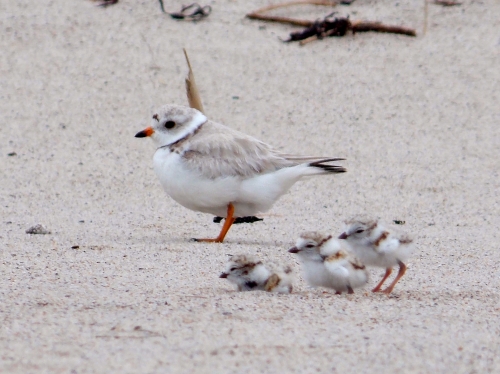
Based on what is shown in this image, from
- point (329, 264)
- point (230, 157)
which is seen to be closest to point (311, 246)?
point (329, 264)

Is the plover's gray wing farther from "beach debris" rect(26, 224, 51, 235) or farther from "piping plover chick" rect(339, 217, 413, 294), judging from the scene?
"piping plover chick" rect(339, 217, 413, 294)

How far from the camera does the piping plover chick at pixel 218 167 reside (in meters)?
5.50

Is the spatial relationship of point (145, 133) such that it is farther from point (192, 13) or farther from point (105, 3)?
point (105, 3)

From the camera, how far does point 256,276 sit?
414 centimetres

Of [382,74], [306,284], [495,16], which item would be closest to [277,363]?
[306,284]

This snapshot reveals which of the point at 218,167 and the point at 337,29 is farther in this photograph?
the point at 337,29

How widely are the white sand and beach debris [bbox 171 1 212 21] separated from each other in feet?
0.31

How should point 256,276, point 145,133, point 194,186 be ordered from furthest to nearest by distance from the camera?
point 145,133, point 194,186, point 256,276

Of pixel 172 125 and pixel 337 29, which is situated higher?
pixel 172 125

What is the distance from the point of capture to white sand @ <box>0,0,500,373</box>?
3.29 metres

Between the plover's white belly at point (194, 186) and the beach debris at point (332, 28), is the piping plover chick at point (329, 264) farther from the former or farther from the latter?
the beach debris at point (332, 28)

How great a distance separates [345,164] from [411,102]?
124cm

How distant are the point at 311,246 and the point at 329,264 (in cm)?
17

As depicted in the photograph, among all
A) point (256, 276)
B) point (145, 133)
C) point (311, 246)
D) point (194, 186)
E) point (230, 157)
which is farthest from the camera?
point (145, 133)
